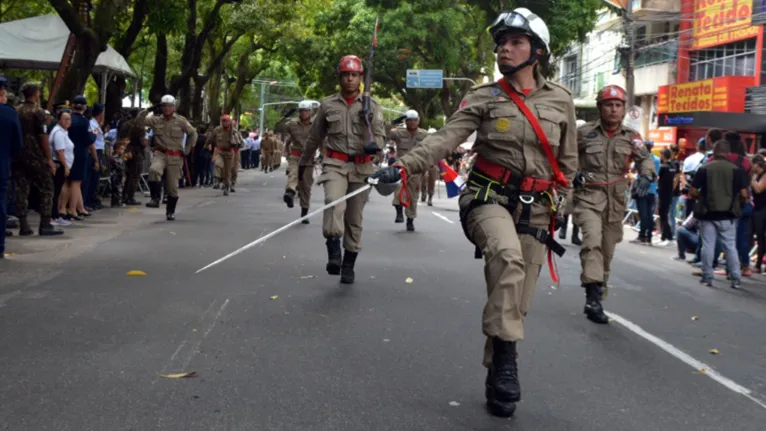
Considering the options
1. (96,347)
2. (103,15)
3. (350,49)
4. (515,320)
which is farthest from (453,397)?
(350,49)

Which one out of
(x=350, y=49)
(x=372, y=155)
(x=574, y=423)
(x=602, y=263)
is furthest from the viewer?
(x=350, y=49)

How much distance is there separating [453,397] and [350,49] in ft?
132

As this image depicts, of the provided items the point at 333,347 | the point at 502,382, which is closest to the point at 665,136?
the point at 333,347

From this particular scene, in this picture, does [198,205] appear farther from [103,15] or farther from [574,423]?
[574,423]

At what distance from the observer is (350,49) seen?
147ft

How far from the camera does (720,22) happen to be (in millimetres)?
32250

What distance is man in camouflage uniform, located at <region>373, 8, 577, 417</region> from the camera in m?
5.36

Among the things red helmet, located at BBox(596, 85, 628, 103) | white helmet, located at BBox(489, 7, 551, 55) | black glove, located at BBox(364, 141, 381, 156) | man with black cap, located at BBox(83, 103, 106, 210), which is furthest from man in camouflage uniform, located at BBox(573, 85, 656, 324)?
man with black cap, located at BBox(83, 103, 106, 210)

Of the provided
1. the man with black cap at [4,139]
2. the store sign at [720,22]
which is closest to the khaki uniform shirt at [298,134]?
the man with black cap at [4,139]

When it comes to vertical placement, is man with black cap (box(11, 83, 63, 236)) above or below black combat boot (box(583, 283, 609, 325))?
above

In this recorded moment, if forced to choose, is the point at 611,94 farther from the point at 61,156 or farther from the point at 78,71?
the point at 78,71

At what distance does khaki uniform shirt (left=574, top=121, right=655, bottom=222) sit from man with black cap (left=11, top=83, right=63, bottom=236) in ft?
22.5

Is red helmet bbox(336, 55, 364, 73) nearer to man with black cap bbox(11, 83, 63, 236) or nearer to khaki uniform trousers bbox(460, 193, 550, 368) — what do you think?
khaki uniform trousers bbox(460, 193, 550, 368)

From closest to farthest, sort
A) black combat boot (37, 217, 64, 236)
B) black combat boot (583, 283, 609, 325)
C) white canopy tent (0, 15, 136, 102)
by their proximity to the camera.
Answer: black combat boot (583, 283, 609, 325) → black combat boot (37, 217, 64, 236) → white canopy tent (0, 15, 136, 102)
